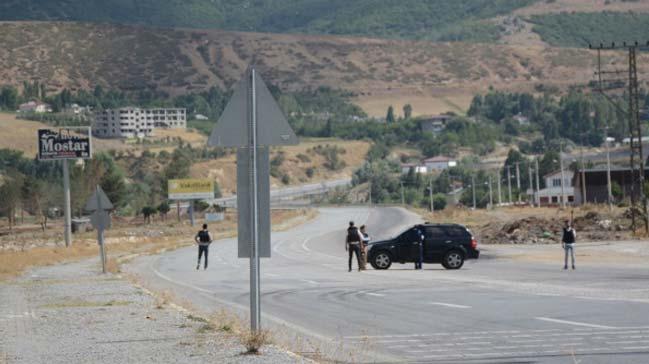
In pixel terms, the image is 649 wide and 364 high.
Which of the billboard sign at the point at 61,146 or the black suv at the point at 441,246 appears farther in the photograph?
the billboard sign at the point at 61,146

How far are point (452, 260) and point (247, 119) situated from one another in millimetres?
26142

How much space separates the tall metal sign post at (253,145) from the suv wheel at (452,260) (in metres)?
25.8

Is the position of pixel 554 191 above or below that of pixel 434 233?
above

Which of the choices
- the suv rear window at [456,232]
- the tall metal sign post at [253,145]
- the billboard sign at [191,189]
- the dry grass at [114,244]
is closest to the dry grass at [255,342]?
the tall metal sign post at [253,145]

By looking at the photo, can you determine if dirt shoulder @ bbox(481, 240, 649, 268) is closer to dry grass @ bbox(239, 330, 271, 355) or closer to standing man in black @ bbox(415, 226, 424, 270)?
standing man in black @ bbox(415, 226, 424, 270)

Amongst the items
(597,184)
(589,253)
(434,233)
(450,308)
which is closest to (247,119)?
(450,308)

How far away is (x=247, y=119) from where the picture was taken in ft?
50.4

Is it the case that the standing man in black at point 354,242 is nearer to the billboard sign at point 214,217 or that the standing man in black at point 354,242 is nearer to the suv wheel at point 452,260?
the suv wheel at point 452,260

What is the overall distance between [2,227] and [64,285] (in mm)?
88375

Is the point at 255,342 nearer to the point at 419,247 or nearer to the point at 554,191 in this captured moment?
the point at 419,247

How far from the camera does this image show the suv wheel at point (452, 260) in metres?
40.8

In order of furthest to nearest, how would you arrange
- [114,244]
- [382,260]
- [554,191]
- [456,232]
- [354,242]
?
[554,191] < [114,244] < [382,260] < [456,232] < [354,242]

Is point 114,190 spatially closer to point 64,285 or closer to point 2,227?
point 2,227

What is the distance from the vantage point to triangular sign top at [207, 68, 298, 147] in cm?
1532
